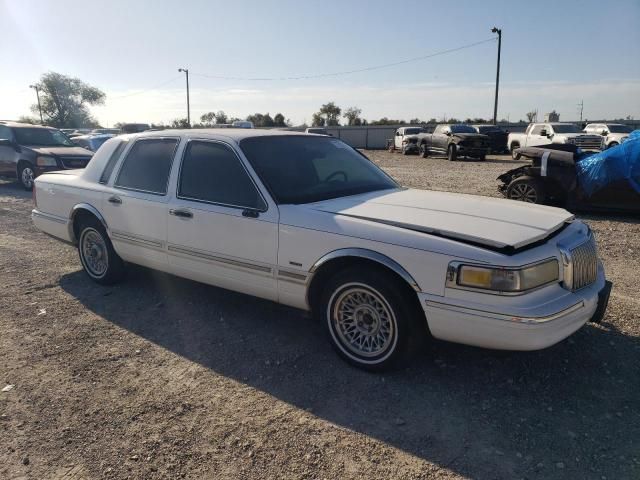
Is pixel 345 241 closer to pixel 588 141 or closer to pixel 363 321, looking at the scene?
pixel 363 321

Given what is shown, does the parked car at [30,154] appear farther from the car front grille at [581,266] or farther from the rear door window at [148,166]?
the car front grille at [581,266]

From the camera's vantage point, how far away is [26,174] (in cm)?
1317

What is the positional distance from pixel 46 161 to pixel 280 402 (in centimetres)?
1217

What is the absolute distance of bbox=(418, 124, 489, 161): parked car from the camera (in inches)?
950

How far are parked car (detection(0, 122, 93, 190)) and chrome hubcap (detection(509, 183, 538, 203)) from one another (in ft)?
33.9

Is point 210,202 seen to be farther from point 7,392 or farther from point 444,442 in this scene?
point 444,442

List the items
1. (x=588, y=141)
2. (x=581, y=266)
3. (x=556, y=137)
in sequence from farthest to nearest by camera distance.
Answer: (x=556, y=137) < (x=588, y=141) < (x=581, y=266)

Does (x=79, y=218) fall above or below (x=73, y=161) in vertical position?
below

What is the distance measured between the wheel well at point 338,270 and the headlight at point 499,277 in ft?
1.01

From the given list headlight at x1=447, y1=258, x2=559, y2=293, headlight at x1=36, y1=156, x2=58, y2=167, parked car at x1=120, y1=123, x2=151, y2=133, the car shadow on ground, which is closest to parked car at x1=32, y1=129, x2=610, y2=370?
headlight at x1=447, y1=258, x2=559, y2=293

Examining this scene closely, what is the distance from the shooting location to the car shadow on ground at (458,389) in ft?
8.67

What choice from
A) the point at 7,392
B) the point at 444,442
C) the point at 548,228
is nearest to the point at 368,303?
the point at 444,442

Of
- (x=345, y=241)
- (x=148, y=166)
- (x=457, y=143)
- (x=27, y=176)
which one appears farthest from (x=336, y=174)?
(x=457, y=143)

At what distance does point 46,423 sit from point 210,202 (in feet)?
6.39
